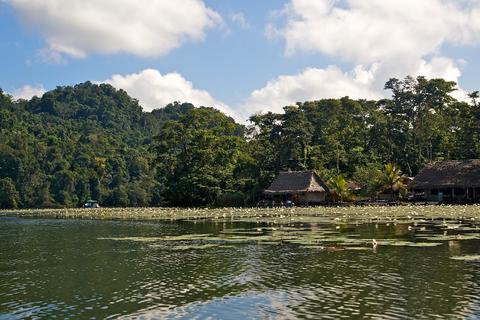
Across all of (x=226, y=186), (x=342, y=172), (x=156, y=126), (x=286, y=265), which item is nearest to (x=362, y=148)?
(x=342, y=172)

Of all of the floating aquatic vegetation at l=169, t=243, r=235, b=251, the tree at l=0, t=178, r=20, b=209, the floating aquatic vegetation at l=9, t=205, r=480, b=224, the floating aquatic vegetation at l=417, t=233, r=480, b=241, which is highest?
the tree at l=0, t=178, r=20, b=209

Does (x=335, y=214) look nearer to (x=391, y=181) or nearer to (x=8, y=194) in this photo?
(x=391, y=181)

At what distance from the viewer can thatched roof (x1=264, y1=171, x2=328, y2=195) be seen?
5369 cm

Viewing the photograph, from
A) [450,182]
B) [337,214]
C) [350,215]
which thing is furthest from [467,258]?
[450,182]

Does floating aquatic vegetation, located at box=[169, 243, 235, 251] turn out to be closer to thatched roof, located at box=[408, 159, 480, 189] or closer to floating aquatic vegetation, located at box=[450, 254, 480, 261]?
floating aquatic vegetation, located at box=[450, 254, 480, 261]

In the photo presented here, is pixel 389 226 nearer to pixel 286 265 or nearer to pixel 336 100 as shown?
pixel 286 265

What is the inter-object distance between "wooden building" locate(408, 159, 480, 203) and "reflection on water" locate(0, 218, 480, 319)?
29.3m


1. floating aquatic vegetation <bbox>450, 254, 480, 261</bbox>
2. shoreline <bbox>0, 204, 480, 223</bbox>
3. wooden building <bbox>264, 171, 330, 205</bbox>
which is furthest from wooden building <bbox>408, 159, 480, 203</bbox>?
floating aquatic vegetation <bbox>450, 254, 480, 261</bbox>

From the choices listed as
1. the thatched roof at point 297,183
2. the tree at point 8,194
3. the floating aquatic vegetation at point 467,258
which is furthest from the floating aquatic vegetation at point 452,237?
the tree at point 8,194

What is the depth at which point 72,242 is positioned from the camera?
76.3ft

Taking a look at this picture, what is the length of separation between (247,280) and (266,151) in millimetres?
50390

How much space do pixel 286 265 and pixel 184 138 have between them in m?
48.9

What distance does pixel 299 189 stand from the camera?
53.7 m

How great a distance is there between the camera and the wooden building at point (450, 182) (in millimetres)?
48312
